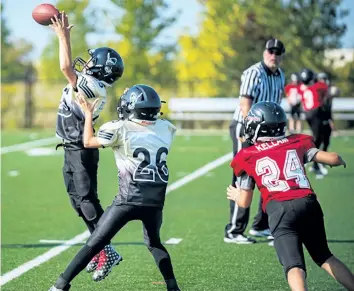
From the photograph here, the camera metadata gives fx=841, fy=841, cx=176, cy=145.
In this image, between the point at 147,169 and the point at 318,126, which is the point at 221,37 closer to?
the point at 318,126

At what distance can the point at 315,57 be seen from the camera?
30.7 m

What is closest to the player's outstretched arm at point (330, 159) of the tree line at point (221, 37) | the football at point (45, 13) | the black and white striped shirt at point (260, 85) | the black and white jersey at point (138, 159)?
the black and white jersey at point (138, 159)

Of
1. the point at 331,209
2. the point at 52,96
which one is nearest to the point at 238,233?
the point at 331,209

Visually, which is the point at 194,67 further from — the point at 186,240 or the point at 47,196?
the point at 186,240

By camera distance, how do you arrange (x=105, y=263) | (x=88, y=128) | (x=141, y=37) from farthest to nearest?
(x=141, y=37) < (x=105, y=263) < (x=88, y=128)

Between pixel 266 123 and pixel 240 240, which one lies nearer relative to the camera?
pixel 266 123

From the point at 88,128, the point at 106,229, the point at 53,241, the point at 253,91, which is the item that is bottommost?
the point at 53,241

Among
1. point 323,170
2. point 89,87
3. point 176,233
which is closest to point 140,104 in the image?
point 89,87

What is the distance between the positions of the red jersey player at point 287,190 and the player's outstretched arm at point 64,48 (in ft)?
5.43

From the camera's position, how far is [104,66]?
6.84 m

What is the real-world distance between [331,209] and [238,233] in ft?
8.55

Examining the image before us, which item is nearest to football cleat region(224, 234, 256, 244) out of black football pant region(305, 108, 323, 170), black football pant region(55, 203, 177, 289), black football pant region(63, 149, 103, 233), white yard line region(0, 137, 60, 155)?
black football pant region(63, 149, 103, 233)

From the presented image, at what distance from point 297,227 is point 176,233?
383cm

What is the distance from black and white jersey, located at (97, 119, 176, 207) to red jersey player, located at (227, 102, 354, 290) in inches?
22.4
